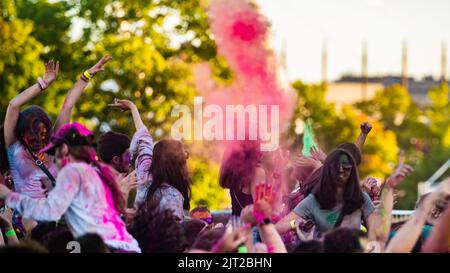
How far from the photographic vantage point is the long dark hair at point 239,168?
34.0 ft

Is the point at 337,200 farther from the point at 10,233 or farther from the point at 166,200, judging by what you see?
the point at 10,233

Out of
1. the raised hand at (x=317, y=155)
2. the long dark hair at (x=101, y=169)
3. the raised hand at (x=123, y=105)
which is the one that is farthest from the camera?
the raised hand at (x=317, y=155)

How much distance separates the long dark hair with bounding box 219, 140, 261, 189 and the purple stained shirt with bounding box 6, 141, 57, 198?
1516 mm

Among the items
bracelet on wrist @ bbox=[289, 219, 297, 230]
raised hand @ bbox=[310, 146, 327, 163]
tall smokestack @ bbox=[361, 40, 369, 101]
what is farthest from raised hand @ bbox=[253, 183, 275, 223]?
tall smokestack @ bbox=[361, 40, 369, 101]

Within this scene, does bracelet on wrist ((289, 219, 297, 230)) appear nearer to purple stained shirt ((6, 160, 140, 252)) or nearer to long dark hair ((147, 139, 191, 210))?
long dark hair ((147, 139, 191, 210))

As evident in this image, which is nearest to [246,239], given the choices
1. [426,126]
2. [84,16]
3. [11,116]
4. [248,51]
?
[11,116]

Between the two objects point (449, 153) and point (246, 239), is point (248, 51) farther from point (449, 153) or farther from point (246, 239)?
point (449, 153)

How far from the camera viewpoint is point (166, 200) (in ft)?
33.7

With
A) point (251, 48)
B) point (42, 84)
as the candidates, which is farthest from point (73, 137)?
point (251, 48)

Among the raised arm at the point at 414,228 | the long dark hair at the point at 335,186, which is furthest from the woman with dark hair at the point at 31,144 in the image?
the raised arm at the point at 414,228

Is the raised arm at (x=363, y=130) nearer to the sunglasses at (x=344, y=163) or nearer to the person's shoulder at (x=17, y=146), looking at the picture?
the sunglasses at (x=344, y=163)

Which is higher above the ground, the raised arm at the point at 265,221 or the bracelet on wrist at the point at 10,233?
the raised arm at the point at 265,221

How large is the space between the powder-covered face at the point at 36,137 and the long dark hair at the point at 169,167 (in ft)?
3.08
